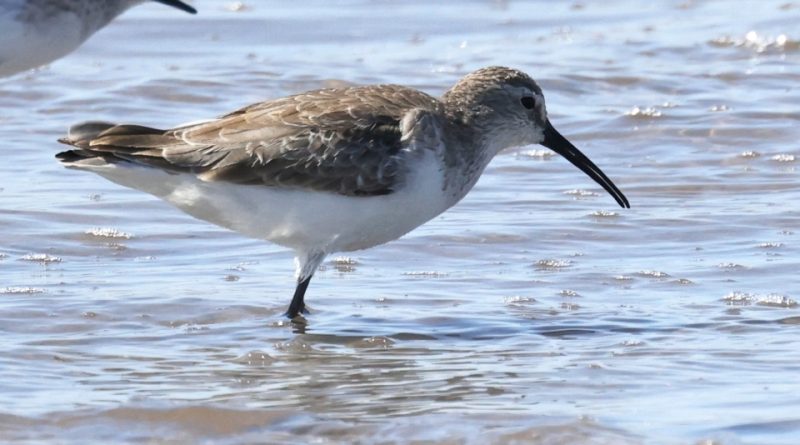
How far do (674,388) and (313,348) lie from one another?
1.96 m

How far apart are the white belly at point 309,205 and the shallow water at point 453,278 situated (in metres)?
0.56

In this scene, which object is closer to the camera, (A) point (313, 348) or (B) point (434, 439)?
(B) point (434, 439)

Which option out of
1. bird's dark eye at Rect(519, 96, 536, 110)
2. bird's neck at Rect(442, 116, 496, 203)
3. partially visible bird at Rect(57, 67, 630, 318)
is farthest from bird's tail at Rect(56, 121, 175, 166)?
bird's dark eye at Rect(519, 96, 536, 110)

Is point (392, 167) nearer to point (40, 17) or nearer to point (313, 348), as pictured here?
point (313, 348)

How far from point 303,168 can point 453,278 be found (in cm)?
158

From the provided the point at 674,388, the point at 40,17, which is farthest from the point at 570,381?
the point at 40,17

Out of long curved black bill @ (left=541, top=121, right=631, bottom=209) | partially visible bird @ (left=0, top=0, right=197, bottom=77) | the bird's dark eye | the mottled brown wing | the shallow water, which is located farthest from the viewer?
partially visible bird @ (left=0, top=0, right=197, bottom=77)

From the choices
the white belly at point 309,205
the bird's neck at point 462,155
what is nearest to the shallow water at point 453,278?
the white belly at point 309,205

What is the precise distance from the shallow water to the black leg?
0.09 meters

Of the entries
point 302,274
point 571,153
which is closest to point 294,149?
point 302,274

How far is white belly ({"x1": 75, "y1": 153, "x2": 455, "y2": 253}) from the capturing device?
849 centimetres

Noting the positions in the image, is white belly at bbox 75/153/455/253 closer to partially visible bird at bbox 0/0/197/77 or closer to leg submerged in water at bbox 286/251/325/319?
leg submerged in water at bbox 286/251/325/319

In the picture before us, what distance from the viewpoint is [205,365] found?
7.98 metres

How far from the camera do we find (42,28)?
994 cm
